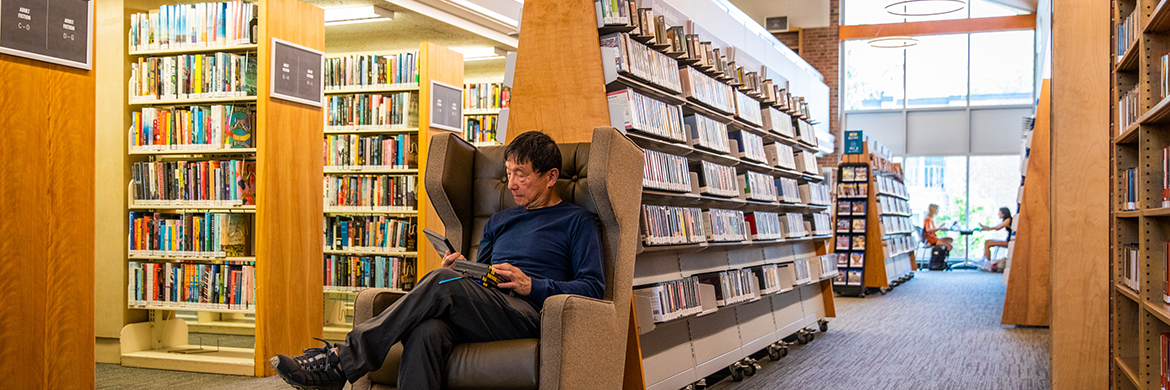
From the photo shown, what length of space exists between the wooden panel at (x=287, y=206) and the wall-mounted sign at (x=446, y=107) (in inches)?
50.4

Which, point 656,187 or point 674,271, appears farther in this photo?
point 674,271

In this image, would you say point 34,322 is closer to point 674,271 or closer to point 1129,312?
point 674,271

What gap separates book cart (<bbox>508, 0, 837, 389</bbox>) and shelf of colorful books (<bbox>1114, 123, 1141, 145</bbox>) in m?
1.85

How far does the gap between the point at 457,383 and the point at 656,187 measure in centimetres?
157

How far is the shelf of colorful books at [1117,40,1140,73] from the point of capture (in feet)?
10.5

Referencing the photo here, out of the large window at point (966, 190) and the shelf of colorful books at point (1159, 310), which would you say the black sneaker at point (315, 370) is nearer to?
the shelf of colorful books at point (1159, 310)

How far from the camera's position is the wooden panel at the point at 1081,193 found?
12.0ft

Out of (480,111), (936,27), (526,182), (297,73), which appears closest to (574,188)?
(526,182)

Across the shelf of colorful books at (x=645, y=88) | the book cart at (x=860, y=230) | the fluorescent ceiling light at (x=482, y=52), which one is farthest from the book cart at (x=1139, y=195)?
the book cart at (x=860, y=230)

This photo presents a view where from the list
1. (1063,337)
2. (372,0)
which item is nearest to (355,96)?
(372,0)

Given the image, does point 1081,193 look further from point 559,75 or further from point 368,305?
point 368,305

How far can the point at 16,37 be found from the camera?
3.33 metres

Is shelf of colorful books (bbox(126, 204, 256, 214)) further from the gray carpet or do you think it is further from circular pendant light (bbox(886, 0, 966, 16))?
circular pendant light (bbox(886, 0, 966, 16))

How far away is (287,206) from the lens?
189 inches
